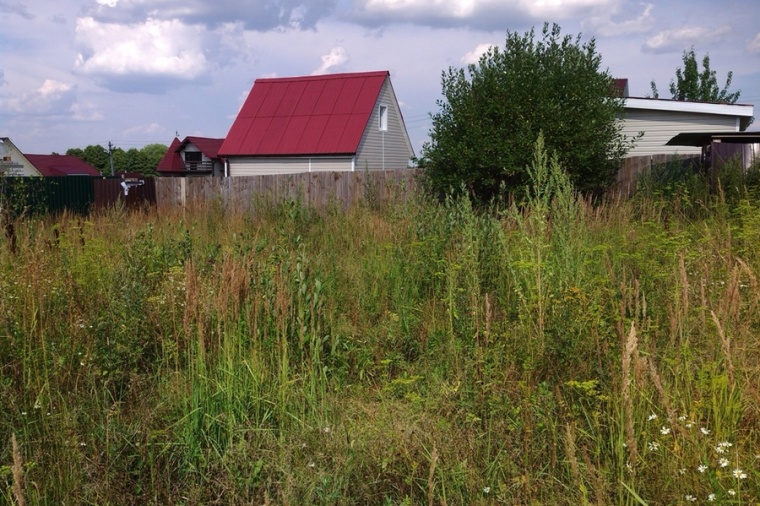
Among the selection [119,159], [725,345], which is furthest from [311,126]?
[119,159]

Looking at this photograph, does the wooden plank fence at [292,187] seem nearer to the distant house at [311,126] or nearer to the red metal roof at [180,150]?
the distant house at [311,126]

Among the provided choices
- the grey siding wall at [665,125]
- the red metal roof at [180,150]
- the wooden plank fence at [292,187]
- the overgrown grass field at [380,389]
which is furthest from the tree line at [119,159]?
the overgrown grass field at [380,389]

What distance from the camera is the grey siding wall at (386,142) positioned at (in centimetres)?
2764

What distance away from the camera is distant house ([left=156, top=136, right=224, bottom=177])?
49.0m

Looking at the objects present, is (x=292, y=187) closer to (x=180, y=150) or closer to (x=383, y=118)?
(x=383, y=118)

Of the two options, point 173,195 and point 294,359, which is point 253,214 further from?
point 173,195

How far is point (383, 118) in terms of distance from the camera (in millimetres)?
29250

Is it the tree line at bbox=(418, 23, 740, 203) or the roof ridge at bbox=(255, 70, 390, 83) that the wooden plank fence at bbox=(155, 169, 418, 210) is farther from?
the roof ridge at bbox=(255, 70, 390, 83)

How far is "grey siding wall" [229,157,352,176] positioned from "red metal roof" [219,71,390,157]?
0.46 m

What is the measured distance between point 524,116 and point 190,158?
41.8 metres

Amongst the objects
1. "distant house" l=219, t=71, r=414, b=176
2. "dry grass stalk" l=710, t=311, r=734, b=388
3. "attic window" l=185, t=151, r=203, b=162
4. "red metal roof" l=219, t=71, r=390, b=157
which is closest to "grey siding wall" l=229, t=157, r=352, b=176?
"distant house" l=219, t=71, r=414, b=176

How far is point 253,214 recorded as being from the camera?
1172cm

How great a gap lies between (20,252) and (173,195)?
16347 millimetres

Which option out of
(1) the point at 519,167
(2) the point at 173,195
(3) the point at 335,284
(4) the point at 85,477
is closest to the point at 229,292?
(4) the point at 85,477
